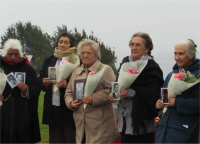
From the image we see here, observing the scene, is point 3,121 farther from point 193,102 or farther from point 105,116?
point 193,102

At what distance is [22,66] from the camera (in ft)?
17.3

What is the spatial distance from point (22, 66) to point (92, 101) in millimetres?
1597

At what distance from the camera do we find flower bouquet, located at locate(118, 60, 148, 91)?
4.02 m

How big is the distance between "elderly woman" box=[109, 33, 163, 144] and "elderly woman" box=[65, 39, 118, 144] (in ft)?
1.30

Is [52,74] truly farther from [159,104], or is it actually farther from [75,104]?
[159,104]

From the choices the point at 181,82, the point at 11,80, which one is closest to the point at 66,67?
the point at 11,80

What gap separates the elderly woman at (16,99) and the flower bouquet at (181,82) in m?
2.59

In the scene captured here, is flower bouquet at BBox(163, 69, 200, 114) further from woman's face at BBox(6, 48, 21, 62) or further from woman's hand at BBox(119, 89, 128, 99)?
woman's face at BBox(6, 48, 21, 62)

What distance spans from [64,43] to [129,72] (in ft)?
6.22

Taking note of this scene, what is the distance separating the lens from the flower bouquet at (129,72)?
13.2 feet

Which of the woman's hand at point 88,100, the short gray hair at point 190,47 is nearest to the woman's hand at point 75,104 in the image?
the woman's hand at point 88,100

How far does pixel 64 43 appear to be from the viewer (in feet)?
18.0

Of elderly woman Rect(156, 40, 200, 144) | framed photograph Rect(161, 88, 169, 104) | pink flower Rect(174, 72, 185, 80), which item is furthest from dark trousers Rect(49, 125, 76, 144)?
pink flower Rect(174, 72, 185, 80)

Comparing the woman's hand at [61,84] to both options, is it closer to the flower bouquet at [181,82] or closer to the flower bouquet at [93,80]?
the flower bouquet at [93,80]
